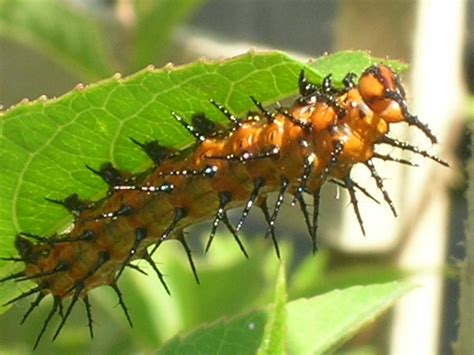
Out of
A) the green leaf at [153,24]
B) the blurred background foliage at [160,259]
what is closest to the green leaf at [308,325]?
the blurred background foliage at [160,259]

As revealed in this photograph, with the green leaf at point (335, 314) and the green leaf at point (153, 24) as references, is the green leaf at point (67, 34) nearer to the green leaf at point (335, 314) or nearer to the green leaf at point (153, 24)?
the green leaf at point (153, 24)

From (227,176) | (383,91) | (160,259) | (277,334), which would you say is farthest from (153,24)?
(277,334)

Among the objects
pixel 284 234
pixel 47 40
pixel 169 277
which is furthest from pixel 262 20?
pixel 169 277

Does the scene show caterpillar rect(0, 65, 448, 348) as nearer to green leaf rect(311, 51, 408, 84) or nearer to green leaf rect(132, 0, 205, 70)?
green leaf rect(311, 51, 408, 84)

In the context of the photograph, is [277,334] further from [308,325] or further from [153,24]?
[153,24]

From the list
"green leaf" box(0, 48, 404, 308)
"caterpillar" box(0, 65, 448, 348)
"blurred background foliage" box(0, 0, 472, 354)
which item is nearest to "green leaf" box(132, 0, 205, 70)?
"blurred background foliage" box(0, 0, 472, 354)

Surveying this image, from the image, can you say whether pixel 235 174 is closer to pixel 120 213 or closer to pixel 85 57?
pixel 120 213

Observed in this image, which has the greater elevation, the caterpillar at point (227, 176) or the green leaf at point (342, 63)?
the green leaf at point (342, 63)
